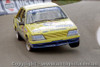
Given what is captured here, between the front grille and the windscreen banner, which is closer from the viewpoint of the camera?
the front grille

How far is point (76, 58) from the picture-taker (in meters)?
9.49

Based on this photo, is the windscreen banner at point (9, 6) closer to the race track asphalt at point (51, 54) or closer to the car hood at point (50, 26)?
the race track asphalt at point (51, 54)

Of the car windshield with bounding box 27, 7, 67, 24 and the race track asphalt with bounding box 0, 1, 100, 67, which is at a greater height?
the car windshield with bounding box 27, 7, 67, 24

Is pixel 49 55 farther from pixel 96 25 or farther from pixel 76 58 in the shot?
pixel 96 25

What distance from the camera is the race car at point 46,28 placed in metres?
10.1

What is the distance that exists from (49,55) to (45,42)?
17.0 inches

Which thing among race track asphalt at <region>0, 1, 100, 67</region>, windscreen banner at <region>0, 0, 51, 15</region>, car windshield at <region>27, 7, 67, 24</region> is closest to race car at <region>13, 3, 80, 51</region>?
car windshield at <region>27, 7, 67, 24</region>

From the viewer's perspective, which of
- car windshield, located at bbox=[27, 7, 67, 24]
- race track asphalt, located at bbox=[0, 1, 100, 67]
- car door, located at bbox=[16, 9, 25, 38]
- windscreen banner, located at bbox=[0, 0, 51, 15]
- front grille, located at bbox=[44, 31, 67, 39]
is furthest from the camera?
windscreen banner, located at bbox=[0, 0, 51, 15]

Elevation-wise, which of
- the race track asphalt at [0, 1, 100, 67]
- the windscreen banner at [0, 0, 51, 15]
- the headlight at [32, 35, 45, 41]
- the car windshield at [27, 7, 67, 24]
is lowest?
the windscreen banner at [0, 0, 51, 15]

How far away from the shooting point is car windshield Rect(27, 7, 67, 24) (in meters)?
11.1

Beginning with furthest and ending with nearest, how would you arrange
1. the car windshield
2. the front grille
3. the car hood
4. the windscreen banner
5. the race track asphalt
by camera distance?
the windscreen banner < the car windshield < the car hood < the front grille < the race track asphalt

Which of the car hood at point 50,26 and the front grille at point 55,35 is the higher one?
the car hood at point 50,26

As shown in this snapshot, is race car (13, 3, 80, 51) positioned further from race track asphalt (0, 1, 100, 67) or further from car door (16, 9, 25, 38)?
race track asphalt (0, 1, 100, 67)

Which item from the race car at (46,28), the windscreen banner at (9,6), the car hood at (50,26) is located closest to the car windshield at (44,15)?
the race car at (46,28)
